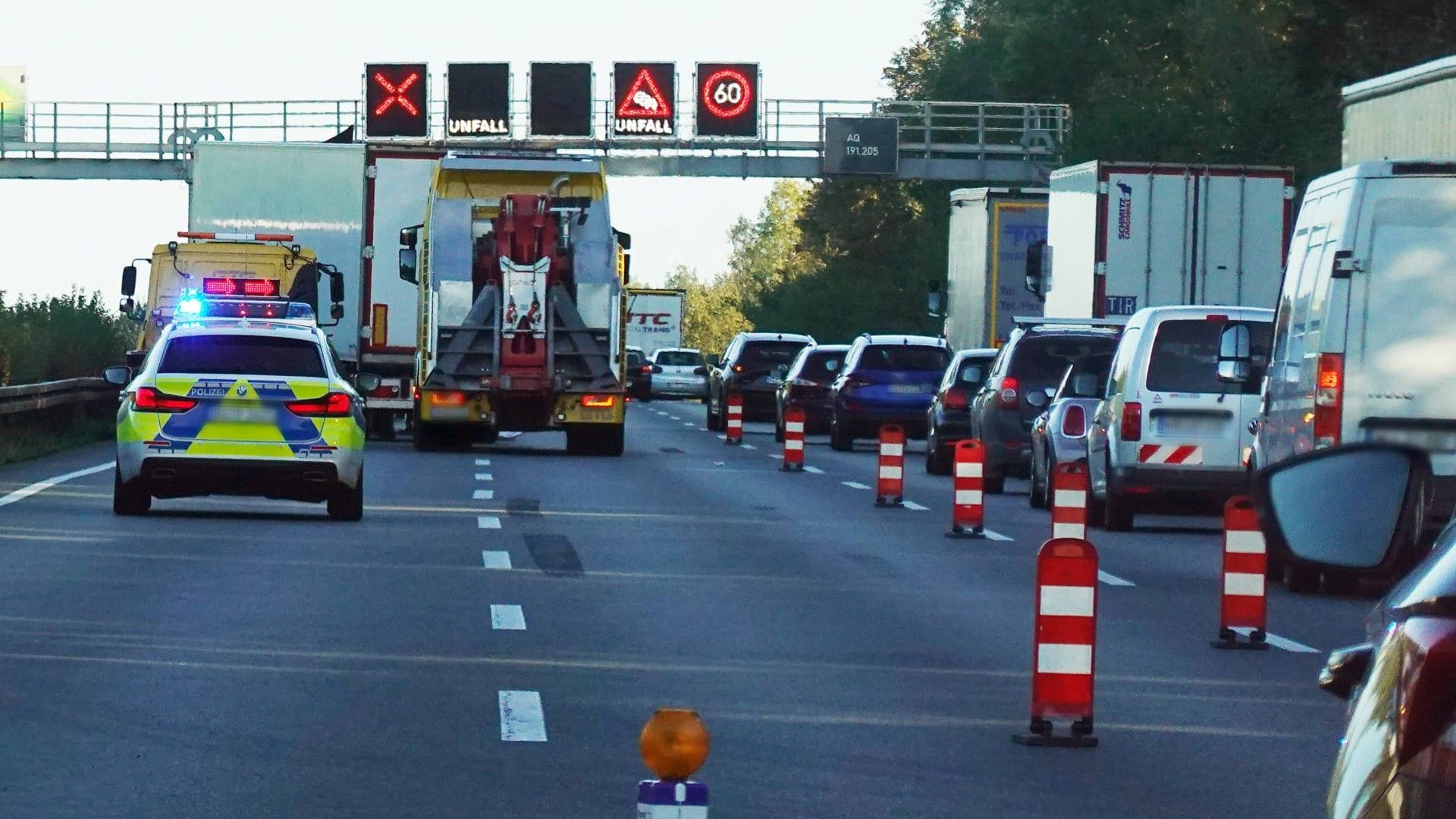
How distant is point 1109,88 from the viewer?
7969cm

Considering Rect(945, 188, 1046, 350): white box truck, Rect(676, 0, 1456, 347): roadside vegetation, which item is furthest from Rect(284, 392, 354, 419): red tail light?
Rect(676, 0, 1456, 347): roadside vegetation

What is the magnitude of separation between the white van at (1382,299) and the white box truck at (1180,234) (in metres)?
14.8

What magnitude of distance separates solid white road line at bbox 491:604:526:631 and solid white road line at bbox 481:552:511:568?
2.55m

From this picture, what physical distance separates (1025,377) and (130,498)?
9.24m

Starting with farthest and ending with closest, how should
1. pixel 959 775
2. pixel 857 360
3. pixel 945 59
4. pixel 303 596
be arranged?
pixel 945 59, pixel 857 360, pixel 303 596, pixel 959 775

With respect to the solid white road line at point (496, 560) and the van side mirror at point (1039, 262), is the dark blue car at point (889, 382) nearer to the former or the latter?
the van side mirror at point (1039, 262)

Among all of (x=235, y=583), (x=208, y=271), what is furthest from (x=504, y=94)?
(x=235, y=583)

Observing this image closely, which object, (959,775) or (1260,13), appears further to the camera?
(1260,13)

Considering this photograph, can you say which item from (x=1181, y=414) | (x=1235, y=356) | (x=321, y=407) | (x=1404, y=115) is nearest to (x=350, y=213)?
(x=321, y=407)

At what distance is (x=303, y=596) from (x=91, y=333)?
86.4ft

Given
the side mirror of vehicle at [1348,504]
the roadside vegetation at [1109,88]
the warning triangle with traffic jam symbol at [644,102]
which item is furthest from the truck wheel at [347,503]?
the warning triangle with traffic jam symbol at [644,102]

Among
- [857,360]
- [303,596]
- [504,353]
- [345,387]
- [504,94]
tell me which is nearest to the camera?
[303,596]

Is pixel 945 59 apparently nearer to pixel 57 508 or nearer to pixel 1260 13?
pixel 1260 13

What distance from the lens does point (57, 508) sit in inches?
830
